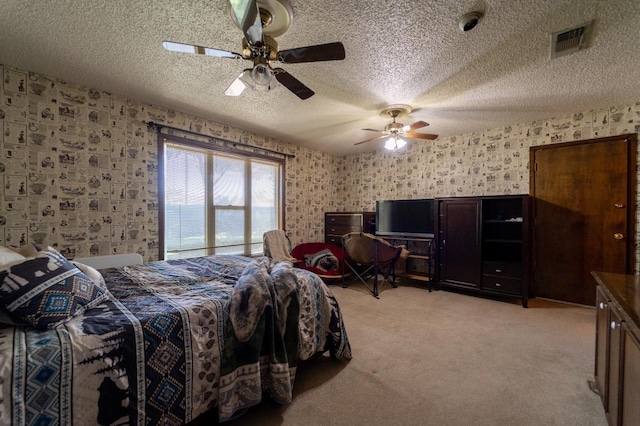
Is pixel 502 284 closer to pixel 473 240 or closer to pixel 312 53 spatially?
pixel 473 240

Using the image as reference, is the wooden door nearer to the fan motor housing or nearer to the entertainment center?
the entertainment center

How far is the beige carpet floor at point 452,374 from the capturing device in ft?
5.02

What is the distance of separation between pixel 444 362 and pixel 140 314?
A: 6.97ft

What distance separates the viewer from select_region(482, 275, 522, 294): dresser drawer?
11.0 feet

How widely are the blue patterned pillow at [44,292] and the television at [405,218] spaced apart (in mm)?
4068

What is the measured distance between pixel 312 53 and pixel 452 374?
2423 millimetres

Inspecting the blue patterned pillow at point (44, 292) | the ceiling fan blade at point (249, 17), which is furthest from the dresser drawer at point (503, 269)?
the blue patterned pillow at point (44, 292)

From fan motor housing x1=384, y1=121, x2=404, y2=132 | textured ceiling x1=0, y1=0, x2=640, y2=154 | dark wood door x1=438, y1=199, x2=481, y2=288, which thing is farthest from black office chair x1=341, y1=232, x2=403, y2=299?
textured ceiling x1=0, y1=0, x2=640, y2=154

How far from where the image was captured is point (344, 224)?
17.1 ft

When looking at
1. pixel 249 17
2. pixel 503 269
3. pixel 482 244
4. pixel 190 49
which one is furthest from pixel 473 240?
pixel 190 49

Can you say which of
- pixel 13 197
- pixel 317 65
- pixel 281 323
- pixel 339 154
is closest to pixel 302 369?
pixel 281 323

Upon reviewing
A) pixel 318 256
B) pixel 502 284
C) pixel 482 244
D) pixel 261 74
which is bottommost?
pixel 502 284

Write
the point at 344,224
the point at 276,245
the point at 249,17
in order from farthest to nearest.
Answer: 1. the point at 344,224
2. the point at 276,245
3. the point at 249,17

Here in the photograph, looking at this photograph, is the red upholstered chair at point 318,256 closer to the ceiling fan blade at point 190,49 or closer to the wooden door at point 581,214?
the wooden door at point 581,214
